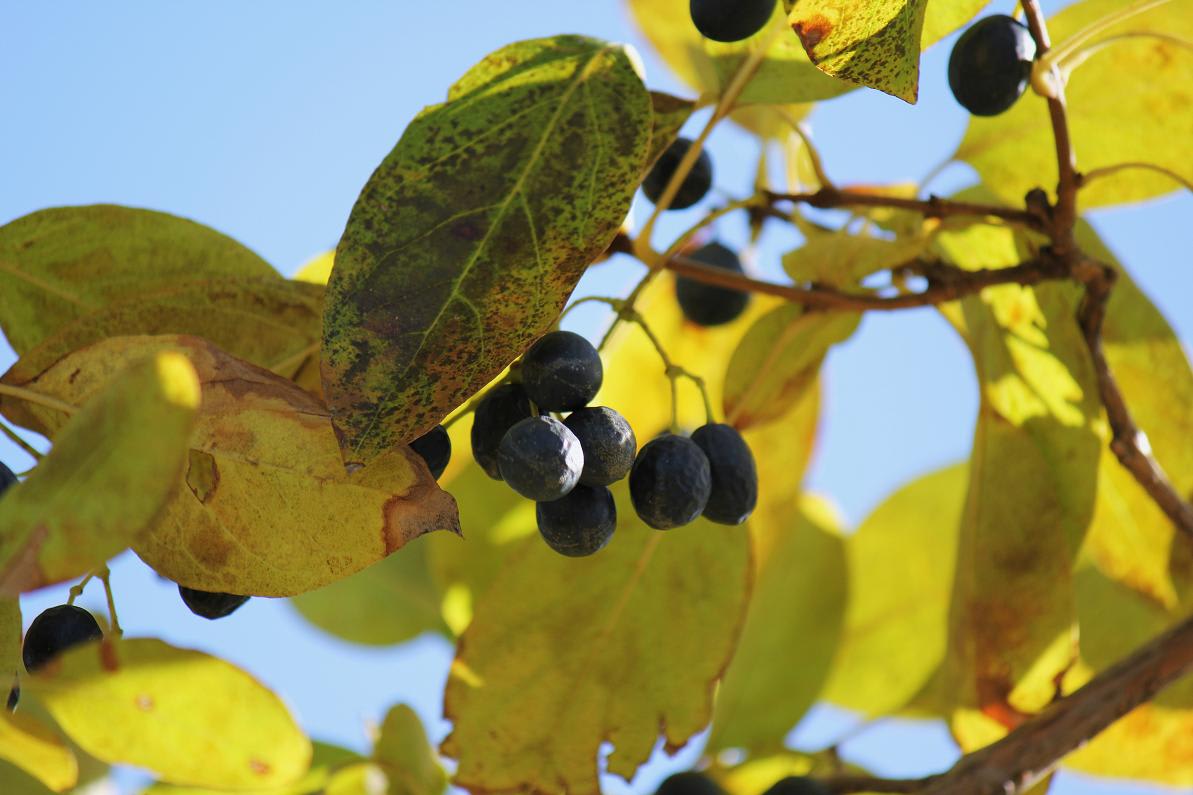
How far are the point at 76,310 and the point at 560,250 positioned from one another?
17.2 inches

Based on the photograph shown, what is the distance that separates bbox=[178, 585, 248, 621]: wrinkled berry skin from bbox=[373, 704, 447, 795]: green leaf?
1.45 ft


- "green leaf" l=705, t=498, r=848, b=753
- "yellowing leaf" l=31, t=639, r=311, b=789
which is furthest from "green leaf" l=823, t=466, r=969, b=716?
"yellowing leaf" l=31, t=639, r=311, b=789

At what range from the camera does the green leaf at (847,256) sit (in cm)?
120

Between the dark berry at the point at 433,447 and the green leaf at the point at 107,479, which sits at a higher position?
the dark berry at the point at 433,447

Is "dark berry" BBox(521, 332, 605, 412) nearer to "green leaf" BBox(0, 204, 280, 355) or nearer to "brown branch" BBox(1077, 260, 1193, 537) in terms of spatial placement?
"green leaf" BBox(0, 204, 280, 355)

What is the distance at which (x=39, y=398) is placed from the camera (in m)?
0.90

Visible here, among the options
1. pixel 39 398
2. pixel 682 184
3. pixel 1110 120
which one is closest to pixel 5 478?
pixel 39 398

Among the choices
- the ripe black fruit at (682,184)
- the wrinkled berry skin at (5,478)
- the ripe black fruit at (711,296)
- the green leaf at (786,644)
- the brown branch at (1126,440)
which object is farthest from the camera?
the green leaf at (786,644)

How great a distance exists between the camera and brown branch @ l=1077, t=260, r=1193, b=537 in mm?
1163

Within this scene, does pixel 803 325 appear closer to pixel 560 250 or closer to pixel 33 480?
pixel 560 250

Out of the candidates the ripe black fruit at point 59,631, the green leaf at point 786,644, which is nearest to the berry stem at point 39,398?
the ripe black fruit at point 59,631

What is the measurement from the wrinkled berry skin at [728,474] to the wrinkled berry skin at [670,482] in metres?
0.04

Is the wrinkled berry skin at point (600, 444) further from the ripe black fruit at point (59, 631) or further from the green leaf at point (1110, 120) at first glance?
the green leaf at point (1110, 120)

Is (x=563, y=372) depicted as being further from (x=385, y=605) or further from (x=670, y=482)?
(x=385, y=605)
